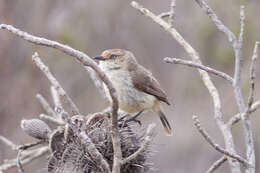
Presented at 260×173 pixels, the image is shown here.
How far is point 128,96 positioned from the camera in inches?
215

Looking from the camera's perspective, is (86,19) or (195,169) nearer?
(86,19)

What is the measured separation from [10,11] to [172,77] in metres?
3.21

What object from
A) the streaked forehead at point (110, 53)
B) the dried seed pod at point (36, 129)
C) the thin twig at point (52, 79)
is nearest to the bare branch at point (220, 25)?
the thin twig at point (52, 79)

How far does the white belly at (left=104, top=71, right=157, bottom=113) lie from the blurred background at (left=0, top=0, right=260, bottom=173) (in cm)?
227

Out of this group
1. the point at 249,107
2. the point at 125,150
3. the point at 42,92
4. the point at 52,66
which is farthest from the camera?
the point at 52,66

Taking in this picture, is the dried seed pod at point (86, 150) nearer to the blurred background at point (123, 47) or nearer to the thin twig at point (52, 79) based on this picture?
the thin twig at point (52, 79)

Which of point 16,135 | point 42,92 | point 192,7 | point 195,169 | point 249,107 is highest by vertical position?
point 192,7

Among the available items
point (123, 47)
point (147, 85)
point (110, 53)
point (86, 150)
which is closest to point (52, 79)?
point (86, 150)

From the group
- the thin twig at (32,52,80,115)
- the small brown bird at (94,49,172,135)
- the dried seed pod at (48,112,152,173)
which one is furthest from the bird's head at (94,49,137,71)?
the dried seed pod at (48,112,152,173)

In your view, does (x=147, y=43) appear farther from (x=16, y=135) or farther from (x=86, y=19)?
(x=16, y=135)

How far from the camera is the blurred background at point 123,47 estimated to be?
25.8 feet

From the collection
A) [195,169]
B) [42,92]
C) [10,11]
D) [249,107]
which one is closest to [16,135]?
[42,92]

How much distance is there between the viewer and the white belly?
17.9 ft

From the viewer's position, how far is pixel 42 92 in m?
7.84
